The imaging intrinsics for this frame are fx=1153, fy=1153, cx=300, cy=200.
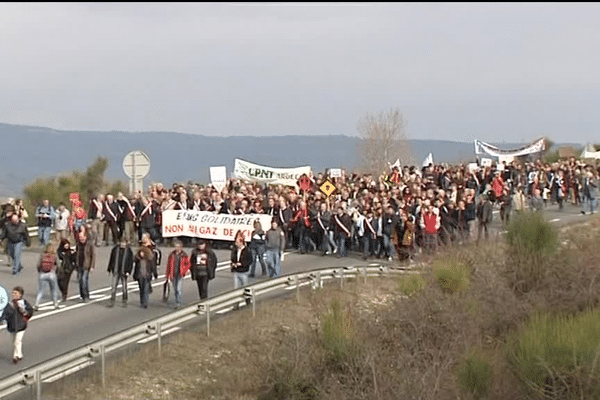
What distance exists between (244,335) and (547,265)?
6703 millimetres

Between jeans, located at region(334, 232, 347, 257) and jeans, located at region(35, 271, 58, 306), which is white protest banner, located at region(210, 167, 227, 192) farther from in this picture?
jeans, located at region(35, 271, 58, 306)

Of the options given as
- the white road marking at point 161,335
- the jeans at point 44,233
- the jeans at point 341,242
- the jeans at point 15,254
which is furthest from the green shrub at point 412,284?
the jeans at point 44,233

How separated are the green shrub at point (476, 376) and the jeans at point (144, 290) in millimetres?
9757

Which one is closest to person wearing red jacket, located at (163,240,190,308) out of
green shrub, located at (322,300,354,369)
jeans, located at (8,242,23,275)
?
green shrub, located at (322,300,354,369)

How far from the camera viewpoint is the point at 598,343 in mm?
13547

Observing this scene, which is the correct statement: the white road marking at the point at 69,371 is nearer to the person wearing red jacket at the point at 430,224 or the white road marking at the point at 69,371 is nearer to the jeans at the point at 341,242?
the person wearing red jacket at the point at 430,224

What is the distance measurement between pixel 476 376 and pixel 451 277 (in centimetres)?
747

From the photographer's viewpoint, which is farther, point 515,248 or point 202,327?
point 515,248

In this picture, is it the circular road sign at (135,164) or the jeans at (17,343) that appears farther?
the circular road sign at (135,164)

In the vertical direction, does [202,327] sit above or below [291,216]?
below

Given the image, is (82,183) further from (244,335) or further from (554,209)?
(244,335)

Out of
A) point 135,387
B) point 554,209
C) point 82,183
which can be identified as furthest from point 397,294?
point 82,183

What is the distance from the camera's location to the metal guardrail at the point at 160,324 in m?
16.5

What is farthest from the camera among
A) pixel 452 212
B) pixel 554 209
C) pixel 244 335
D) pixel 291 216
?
pixel 554 209
